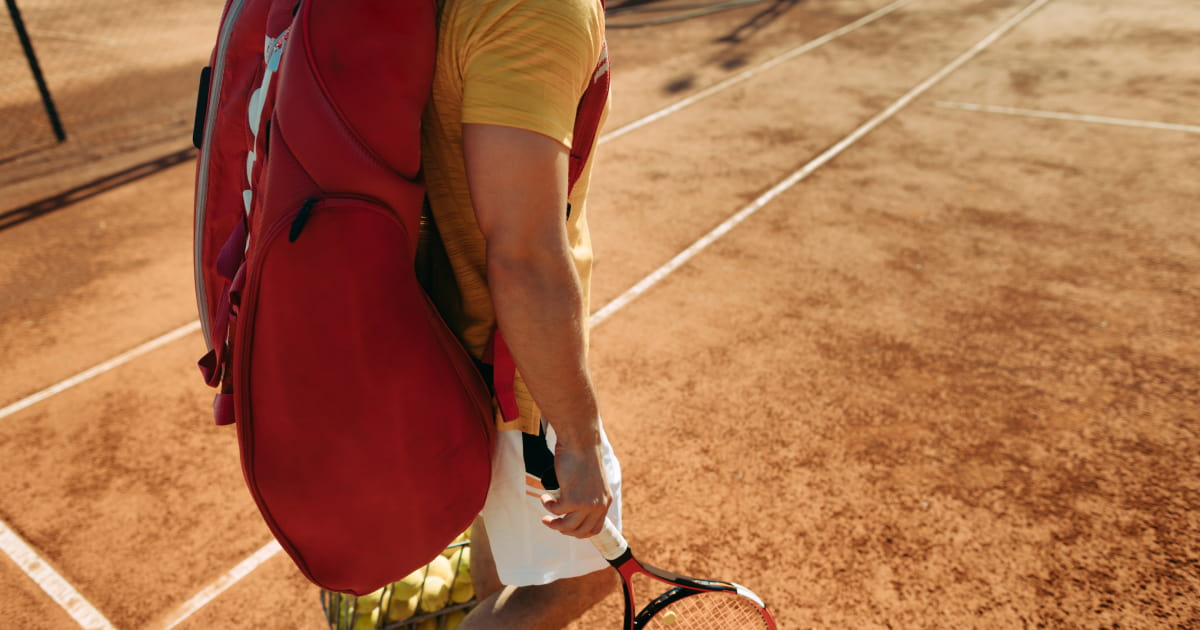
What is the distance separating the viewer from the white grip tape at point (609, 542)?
5.93ft

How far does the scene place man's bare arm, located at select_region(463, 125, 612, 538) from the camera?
135 centimetres

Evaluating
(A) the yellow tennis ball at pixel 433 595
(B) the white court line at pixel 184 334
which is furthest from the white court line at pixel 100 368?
(A) the yellow tennis ball at pixel 433 595

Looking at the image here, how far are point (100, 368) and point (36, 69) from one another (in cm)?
552

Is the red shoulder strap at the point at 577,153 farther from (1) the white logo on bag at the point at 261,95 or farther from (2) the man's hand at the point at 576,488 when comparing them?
(1) the white logo on bag at the point at 261,95

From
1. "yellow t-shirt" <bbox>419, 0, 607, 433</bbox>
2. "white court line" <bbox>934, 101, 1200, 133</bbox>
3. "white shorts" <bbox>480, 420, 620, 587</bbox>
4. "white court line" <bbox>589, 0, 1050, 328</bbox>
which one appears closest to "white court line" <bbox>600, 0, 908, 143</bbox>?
"white court line" <bbox>589, 0, 1050, 328</bbox>

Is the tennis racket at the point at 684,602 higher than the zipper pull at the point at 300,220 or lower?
lower

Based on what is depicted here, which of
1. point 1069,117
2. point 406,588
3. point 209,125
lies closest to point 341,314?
point 209,125

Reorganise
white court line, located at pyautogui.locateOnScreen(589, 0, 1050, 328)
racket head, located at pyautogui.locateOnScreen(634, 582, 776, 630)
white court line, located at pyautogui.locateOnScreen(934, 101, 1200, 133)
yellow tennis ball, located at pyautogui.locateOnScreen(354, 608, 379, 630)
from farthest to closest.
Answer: white court line, located at pyautogui.locateOnScreen(934, 101, 1200, 133)
white court line, located at pyautogui.locateOnScreen(589, 0, 1050, 328)
yellow tennis ball, located at pyautogui.locateOnScreen(354, 608, 379, 630)
racket head, located at pyautogui.locateOnScreen(634, 582, 776, 630)

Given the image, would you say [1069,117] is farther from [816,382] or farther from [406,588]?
[406,588]

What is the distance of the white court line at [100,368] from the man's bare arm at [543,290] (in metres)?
4.04

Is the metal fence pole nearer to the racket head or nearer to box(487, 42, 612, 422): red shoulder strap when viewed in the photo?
box(487, 42, 612, 422): red shoulder strap

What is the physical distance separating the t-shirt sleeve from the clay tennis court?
7.19 ft

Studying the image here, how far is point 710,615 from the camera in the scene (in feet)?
7.66

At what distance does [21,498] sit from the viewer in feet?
11.9
